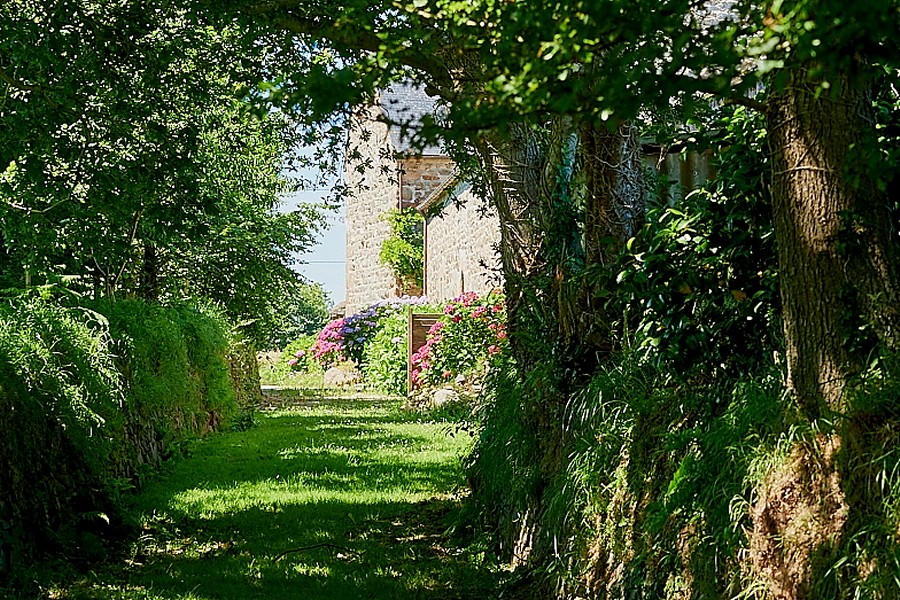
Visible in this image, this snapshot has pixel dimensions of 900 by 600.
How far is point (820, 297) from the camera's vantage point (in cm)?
293

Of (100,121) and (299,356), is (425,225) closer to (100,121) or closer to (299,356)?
(299,356)

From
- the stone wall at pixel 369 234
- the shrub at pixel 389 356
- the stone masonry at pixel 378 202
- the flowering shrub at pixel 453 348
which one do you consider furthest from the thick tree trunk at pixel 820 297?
the stone wall at pixel 369 234

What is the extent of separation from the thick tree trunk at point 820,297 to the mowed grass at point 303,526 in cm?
268

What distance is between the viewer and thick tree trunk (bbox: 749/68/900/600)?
2754 mm

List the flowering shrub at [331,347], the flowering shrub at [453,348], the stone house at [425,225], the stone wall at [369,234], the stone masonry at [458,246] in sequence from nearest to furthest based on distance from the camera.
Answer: the flowering shrub at [453,348], the stone masonry at [458,246], the stone house at [425,225], the flowering shrub at [331,347], the stone wall at [369,234]

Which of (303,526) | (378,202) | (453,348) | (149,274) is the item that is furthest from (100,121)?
(378,202)

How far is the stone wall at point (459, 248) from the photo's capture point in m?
15.8

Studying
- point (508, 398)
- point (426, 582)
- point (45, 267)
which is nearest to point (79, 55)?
point (45, 267)

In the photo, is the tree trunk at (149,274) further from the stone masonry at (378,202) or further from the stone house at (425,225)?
the stone masonry at (378,202)

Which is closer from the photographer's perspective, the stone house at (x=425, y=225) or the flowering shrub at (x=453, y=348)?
the flowering shrub at (x=453, y=348)

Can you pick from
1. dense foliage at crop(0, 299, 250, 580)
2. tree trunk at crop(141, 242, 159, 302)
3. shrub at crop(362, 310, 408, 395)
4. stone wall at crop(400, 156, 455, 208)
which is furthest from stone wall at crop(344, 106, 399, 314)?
dense foliage at crop(0, 299, 250, 580)

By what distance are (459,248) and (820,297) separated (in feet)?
51.2

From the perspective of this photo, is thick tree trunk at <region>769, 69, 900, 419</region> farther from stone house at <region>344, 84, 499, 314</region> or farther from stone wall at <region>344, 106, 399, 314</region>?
stone wall at <region>344, 106, 399, 314</region>

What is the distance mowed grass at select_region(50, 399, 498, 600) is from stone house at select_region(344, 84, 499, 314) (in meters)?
5.18
